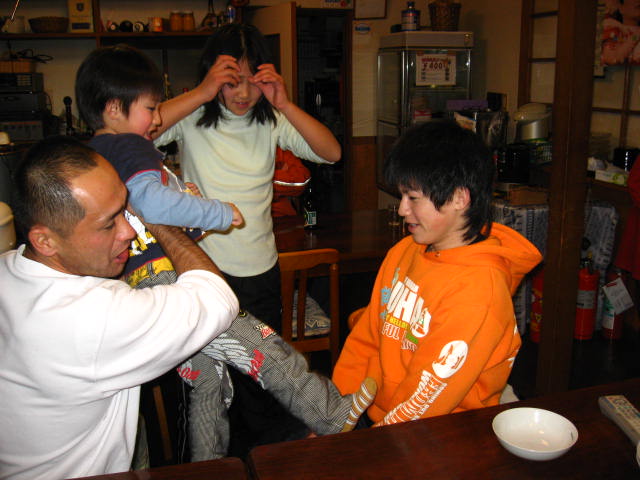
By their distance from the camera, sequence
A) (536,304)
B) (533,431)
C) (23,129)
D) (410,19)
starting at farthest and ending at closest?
(410,19) < (23,129) < (536,304) < (533,431)

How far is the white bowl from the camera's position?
3.33 feet

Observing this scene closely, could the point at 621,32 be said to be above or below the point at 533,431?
above

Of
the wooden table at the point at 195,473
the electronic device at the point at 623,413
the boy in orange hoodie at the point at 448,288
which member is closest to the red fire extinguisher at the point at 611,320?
the boy in orange hoodie at the point at 448,288

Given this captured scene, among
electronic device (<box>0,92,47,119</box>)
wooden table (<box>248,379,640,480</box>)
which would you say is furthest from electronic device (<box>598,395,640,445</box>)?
electronic device (<box>0,92,47,119</box>)

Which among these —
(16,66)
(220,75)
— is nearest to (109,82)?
(220,75)

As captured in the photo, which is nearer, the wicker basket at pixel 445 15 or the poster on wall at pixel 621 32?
the poster on wall at pixel 621 32

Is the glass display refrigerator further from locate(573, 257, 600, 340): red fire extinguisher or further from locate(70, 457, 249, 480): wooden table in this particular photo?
locate(70, 457, 249, 480): wooden table

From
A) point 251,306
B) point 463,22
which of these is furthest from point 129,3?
point 251,306

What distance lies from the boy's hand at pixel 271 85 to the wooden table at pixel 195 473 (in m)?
1.21

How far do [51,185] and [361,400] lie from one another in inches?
31.0

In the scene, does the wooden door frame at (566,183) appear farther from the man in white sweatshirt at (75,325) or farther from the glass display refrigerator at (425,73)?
the glass display refrigerator at (425,73)

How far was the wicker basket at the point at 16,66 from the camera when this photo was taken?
4.64 m

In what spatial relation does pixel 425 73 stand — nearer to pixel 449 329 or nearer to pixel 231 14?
pixel 231 14

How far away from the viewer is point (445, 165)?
133cm
